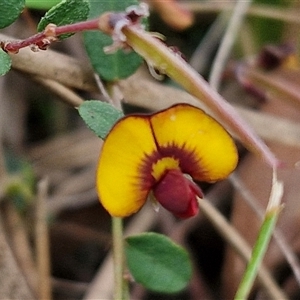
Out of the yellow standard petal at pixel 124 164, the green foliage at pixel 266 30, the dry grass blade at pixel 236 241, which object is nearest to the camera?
the yellow standard petal at pixel 124 164

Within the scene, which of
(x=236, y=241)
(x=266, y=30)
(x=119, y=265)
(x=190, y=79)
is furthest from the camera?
(x=266, y=30)

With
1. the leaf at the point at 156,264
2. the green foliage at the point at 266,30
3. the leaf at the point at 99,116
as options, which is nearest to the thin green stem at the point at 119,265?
the leaf at the point at 156,264

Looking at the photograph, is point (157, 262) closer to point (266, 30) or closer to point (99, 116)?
point (99, 116)

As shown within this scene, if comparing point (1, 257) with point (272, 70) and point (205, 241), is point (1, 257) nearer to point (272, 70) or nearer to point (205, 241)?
point (205, 241)

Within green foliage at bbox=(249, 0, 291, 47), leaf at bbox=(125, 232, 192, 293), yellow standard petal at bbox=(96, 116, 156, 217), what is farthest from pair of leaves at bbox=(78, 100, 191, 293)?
green foliage at bbox=(249, 0, 291, 47)

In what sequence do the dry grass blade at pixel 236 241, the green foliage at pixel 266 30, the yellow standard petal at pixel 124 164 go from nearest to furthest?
the yellow standard petal at pixel 124 164 < the dry grass blade at pixel 236 241 < the green foliage at pixel 266 30

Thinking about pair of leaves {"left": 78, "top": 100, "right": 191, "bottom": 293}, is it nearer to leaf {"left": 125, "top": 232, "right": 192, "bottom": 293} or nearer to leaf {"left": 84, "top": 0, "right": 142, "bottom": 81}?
leaf {"left": 125, "top": 232, "right": 192, "bottom": 293}

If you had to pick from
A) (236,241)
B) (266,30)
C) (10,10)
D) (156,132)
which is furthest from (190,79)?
(266,30)

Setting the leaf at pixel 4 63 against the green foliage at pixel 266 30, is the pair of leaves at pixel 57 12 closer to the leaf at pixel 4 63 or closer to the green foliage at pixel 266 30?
the leaf at pixel 4 63

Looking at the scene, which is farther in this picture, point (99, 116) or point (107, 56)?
point (107, 56)
